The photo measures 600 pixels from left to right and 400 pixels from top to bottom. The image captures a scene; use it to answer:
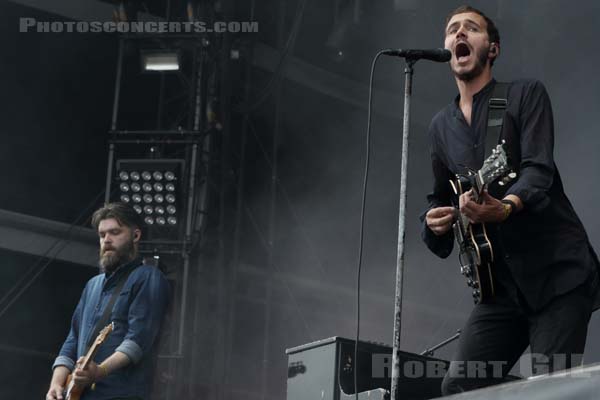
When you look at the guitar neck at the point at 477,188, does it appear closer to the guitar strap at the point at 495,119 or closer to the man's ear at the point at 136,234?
the guitar strap at the point at 495,119

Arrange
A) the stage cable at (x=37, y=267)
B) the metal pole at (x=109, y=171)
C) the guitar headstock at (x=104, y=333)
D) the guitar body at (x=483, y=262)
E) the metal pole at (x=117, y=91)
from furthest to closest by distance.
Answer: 1. the stage cable at (x=37, y=267)
2. the metal pole at (x=117, y=91)
3. the metal pole at (x=109, y=171)
4. the guitar headstock at (x=104, y=333)
5. the guitar body at (x=483, y=262)

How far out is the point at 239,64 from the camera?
8.10m

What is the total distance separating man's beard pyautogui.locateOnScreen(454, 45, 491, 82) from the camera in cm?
318

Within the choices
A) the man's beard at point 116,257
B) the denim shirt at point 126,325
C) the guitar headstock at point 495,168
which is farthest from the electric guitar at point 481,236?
the man's beard at point 116,257

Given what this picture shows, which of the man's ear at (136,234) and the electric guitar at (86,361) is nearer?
the electric guitar at (86,361)

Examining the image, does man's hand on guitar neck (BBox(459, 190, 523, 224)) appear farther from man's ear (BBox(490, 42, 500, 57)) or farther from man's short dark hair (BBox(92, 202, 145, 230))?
man's short dark hair (BBox(92, 202, 145, 230))

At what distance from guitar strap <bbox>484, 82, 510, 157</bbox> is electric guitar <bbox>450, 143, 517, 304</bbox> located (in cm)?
6

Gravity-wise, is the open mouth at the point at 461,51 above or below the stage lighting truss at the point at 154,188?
below

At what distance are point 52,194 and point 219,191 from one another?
165 cm

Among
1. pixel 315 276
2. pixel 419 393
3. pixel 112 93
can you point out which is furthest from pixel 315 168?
pixel 419 393

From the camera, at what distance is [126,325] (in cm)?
445

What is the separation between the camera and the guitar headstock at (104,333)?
4.32 meters

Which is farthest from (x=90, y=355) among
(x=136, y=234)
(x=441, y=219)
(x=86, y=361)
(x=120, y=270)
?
(x=441, y=219)

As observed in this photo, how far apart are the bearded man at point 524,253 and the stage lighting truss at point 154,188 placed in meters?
4.33
